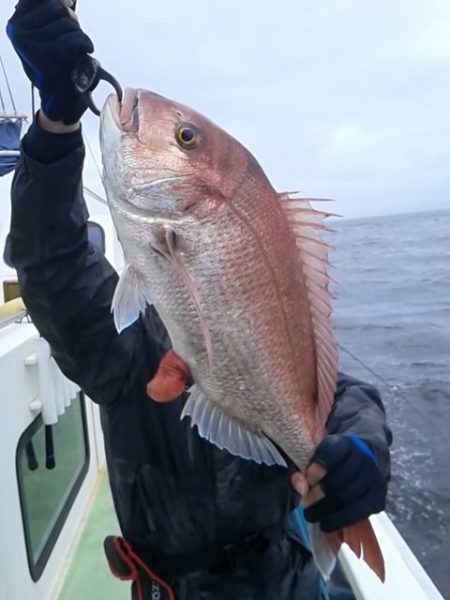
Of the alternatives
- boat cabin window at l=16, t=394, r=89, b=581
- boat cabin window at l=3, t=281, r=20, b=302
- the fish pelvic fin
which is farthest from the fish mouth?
boat cabin window at l=3, t=281, r=20, b=302

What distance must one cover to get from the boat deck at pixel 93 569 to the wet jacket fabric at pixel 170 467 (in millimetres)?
1220

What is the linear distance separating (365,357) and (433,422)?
328 cm

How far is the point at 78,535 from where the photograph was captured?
10.6ft

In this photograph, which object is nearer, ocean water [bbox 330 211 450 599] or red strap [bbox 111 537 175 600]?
red strap [bbox 111 537 175 600]

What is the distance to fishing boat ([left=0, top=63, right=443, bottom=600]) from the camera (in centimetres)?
234

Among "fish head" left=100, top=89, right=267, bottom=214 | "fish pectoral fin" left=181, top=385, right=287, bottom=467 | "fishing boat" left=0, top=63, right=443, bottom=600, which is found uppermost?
"fish head" left=100, top=89, right=267, bottom=214

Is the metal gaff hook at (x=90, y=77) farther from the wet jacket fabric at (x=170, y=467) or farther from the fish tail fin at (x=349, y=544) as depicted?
the fish tail fin at (x=349, y=544)

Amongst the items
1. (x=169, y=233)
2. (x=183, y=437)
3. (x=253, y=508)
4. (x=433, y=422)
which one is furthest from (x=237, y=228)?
(x=433, y=422)

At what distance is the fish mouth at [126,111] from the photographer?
4.19 feet

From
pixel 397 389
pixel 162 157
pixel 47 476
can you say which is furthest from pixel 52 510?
pixel 397 389

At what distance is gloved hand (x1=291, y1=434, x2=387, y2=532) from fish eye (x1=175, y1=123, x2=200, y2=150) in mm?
731

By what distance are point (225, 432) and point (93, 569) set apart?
76.9 inches

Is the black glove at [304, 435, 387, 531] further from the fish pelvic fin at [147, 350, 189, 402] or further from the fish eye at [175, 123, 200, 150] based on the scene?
the fish eye at [175, 123, 200, 150]

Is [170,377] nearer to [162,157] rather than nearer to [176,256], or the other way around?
[176,256]
